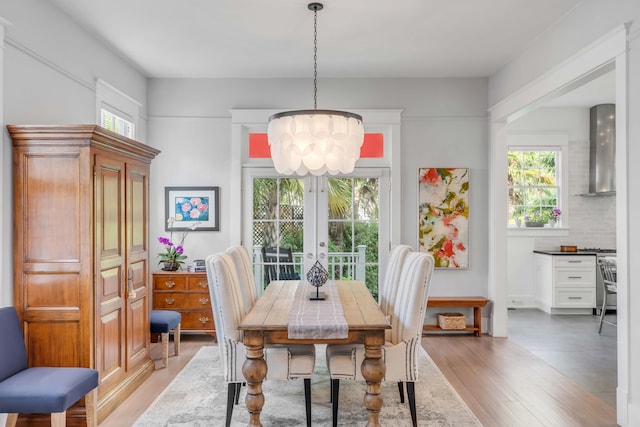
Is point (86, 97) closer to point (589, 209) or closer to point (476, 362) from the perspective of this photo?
point (476, 362)

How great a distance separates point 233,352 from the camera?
287cm

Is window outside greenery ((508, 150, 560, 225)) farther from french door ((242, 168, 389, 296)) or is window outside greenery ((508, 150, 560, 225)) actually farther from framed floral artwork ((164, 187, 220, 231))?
framed floral artwork ((164, 187, 220, 231))

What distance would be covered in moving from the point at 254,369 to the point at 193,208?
309 cm

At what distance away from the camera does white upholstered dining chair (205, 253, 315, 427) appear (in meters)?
2.81

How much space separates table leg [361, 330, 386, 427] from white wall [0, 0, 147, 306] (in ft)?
7.25

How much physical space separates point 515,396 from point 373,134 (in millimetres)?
3212

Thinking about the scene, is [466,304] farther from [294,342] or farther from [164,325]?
[164,325]

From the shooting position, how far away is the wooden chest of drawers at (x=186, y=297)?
4992 mm

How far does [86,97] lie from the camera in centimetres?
401

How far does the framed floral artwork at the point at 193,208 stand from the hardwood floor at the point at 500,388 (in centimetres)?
131

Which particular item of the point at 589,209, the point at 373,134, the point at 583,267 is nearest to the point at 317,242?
the point at 373,134

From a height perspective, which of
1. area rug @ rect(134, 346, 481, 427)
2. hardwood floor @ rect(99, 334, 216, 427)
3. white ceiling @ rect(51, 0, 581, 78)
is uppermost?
white ceiling @ rect(51, 0, 581, 78)

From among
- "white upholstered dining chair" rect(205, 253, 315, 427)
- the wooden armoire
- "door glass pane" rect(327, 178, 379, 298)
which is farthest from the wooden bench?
the wooden armoire

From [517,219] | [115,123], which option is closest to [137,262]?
[115,123]
